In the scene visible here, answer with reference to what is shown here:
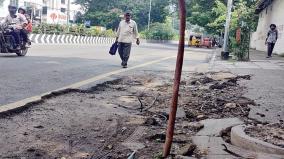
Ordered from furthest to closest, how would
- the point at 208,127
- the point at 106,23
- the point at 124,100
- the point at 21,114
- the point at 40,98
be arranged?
the point at 106,23, the point at 124,100, the point at 40,98, the point at 21,114, the point at 208,127

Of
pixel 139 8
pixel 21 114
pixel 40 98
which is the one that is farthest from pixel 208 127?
pixel 139 8

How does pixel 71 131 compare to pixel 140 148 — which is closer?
pixel 140 148

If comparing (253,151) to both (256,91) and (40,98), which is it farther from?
(256,91)

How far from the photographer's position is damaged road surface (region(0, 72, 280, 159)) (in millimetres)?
3604

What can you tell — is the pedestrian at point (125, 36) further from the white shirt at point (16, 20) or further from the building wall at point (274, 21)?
the building wall at point (274, 21)

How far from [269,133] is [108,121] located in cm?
179

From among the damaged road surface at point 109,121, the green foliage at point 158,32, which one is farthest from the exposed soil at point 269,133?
the green foliage at point 158,32

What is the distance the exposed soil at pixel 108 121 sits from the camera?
11.9ft

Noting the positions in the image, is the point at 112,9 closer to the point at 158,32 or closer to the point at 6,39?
the point at 158,32

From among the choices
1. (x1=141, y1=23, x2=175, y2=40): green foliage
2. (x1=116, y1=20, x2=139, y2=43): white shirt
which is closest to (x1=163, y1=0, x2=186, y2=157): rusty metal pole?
(x1=116, y1=20, x2=139, y2=43): white shirt

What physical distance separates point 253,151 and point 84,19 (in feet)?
211

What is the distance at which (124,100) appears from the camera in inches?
253

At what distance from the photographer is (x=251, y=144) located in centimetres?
351

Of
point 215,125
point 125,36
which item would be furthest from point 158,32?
point 215,125
